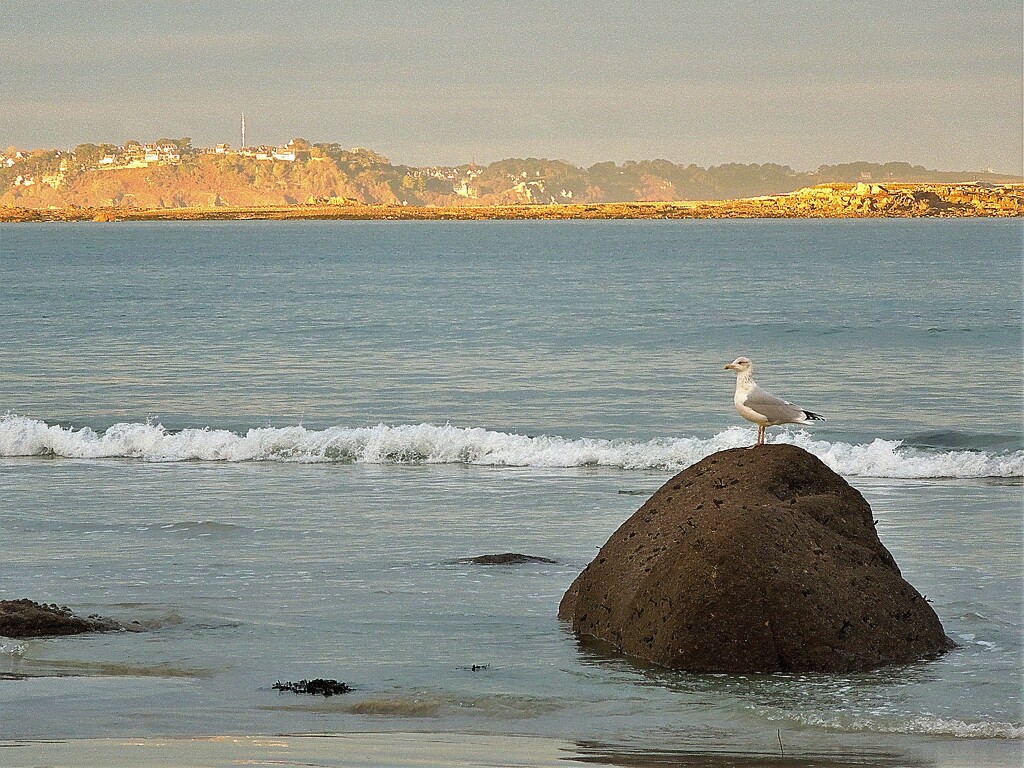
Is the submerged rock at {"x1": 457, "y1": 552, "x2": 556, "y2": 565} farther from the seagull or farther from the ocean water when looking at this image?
the seagull

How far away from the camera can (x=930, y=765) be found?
7039mm

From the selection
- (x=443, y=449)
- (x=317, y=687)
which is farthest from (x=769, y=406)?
(x=443, y=449)

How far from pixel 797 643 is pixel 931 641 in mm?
1154

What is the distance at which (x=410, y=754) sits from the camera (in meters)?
7.06

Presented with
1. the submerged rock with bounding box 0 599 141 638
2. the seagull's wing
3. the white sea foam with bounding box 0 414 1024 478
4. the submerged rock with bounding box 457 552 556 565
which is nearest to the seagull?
the seagull's wing

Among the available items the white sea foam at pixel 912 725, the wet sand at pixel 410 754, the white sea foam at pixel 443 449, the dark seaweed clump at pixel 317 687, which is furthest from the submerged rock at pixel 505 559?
the white sea foam at pixel 443 449

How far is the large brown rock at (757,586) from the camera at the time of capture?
855 centimetres

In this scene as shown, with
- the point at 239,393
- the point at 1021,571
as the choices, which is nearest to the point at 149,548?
the point at 1021,571

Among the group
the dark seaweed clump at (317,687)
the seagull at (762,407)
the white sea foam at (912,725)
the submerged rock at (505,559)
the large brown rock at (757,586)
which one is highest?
the seagull at (762,407)

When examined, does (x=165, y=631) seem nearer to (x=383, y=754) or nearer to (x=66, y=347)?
(x=383, y=754)

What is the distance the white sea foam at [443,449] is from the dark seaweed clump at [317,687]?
453 inches

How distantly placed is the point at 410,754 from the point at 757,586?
99.3 inches

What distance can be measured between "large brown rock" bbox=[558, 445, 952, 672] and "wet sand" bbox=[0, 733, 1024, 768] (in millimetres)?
1233

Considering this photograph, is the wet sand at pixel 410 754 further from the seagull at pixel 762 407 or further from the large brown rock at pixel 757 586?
the seagull at pixel 762 407
